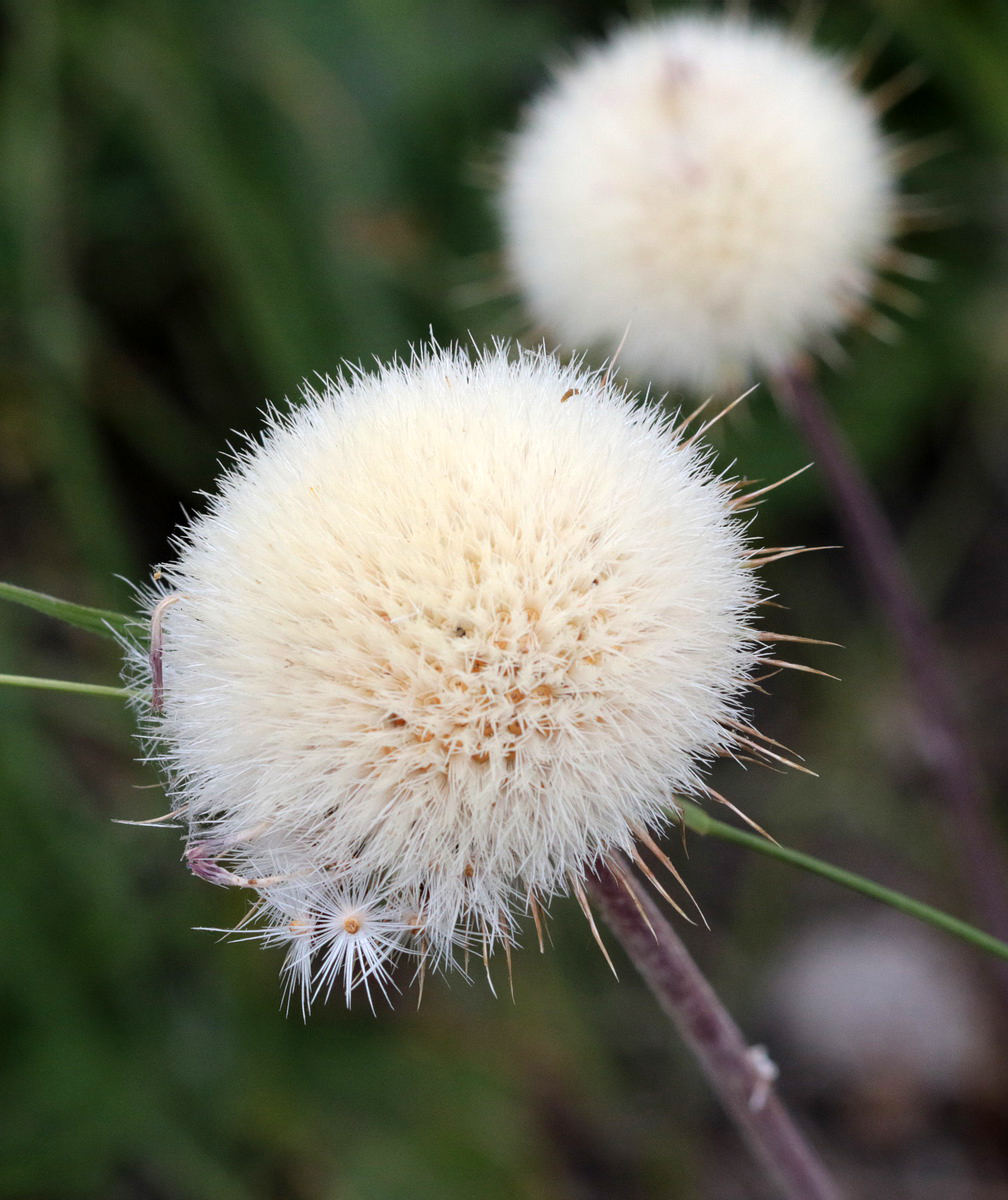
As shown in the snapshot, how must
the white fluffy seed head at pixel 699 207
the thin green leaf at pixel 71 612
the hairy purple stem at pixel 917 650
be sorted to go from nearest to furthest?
the thin green leaf at pixel 71 612 < the white fluffy seed head at pixel 699 207 < the hairy purple stem at pixel 917 650

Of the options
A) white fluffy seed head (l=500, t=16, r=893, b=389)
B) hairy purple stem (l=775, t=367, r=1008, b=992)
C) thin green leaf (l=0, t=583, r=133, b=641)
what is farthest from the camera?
hairy purple stem (l=775, t=367, r=1008, b=992)

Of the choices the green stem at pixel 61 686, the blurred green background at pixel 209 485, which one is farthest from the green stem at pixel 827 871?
the blurred green background at pixel 209 485

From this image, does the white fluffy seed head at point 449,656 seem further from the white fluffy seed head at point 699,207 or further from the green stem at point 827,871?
the white fluffy seed head at point 699,207

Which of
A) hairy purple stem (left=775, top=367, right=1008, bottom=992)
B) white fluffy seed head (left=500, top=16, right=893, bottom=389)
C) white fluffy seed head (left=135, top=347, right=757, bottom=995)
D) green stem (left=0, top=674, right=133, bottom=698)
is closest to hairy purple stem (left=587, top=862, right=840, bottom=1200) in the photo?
white fluffy seed head (left=135, top=347, right=757, bottom=995)

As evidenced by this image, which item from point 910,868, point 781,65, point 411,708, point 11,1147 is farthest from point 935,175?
point 11,1147

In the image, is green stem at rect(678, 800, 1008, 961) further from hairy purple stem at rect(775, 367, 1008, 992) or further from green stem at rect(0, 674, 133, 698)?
hairy purple stem at rect(775, 367, 1008, 992)

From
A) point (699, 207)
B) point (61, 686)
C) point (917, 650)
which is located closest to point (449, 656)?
point (61, 686)
